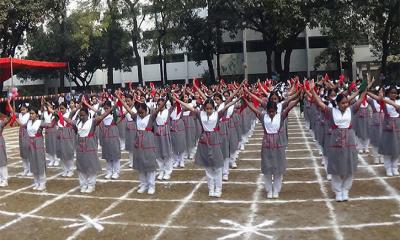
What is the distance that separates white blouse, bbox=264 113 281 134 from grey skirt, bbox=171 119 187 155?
3187 millimetres

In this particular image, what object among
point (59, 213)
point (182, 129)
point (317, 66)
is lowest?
point (59, 213)

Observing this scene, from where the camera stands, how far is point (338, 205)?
7.01 meters

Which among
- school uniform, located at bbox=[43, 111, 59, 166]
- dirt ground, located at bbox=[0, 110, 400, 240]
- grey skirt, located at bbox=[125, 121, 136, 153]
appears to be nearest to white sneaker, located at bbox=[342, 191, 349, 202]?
dirt ground, located at bbox=[0, 110, 400, 240]

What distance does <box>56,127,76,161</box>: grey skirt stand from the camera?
10.2 metres

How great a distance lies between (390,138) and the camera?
872 centimetres

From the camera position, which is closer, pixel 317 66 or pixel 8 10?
pixel 8 10

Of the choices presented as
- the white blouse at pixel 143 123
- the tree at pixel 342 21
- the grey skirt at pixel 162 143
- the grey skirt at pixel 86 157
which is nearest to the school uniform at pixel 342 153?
the white blouse at pixel 143 123

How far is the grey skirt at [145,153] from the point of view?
26.8ft

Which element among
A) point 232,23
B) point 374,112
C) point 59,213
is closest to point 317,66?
point 232,23

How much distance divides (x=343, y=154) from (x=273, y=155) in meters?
1.10

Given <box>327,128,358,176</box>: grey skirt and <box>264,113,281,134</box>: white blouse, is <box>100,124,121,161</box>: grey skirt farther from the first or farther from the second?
<box>327,128,358,176</box>: grey skirt

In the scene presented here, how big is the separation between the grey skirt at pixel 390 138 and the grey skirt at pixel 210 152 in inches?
130

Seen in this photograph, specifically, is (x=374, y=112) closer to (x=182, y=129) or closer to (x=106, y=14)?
(x=182, y=129)

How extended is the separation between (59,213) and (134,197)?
4.40 feet
